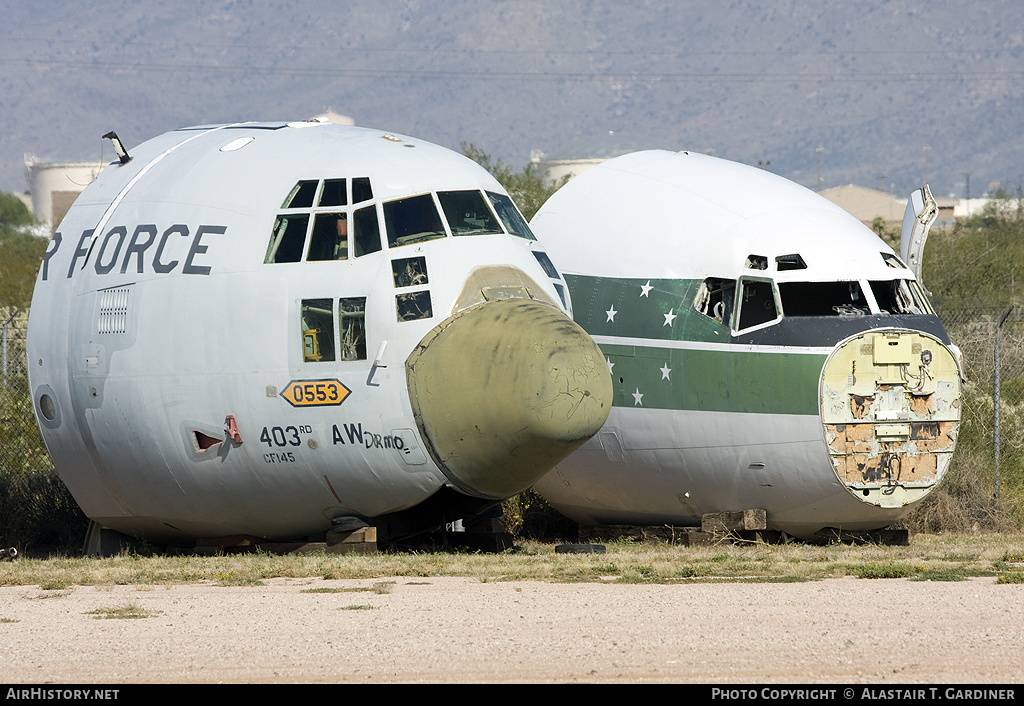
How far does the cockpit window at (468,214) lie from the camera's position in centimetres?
1460

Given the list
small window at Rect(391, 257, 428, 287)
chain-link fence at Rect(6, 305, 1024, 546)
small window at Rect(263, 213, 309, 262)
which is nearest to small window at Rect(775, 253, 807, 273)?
small window at Rect(391, 257, 428, 287)

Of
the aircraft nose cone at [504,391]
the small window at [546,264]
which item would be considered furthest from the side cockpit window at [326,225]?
the small window at [546,264]

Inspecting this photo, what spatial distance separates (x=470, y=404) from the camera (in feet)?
44.1

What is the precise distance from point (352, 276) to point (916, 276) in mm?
7495

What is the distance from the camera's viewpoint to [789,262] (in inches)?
636

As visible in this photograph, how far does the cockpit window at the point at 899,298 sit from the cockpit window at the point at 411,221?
5.22 meters

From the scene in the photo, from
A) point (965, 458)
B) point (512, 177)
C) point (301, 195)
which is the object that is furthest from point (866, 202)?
point (301, 195)

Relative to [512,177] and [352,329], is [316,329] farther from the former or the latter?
[512,177]

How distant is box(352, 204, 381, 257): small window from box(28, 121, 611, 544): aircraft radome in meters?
0.02

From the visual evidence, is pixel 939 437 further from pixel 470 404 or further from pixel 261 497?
pixel 261 497

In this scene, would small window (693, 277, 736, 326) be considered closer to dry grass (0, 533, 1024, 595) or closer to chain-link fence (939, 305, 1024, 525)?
dry grass (0, 533, 1024, 595)

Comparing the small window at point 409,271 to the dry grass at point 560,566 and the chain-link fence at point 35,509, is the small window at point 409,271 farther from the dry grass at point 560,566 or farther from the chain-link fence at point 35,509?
the chain-link fence at point 35,509

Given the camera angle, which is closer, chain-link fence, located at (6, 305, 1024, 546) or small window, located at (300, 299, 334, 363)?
small window, located at (300, 299, 334, 363)

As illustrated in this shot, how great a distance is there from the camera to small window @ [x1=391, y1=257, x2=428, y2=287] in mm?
13969
